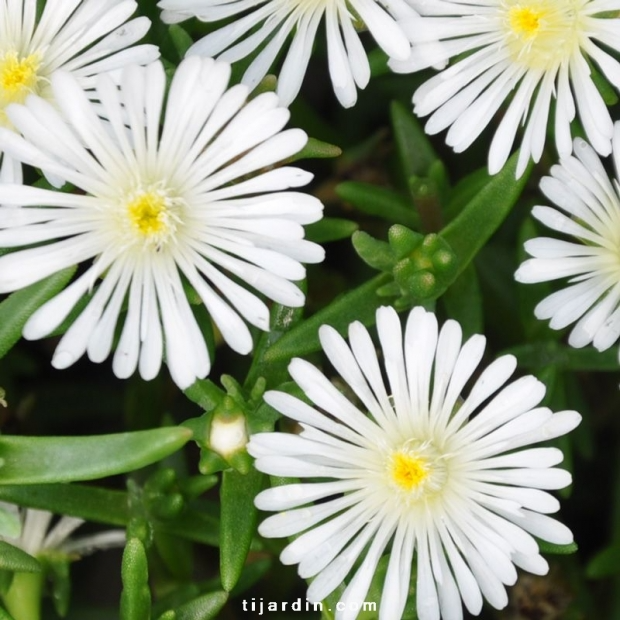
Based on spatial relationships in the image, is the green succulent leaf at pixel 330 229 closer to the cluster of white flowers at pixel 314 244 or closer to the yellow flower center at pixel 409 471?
the cluster of white flowers at pixel 314 244

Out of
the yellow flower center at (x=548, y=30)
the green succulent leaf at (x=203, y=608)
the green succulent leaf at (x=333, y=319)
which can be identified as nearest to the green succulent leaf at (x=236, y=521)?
the green succulent leaf at (x=203, y=608)

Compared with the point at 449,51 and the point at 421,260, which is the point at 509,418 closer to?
the point at 421,260

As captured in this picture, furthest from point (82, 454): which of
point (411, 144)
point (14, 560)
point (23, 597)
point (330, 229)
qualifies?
point (411, 144)

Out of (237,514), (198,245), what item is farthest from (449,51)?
(237,514)

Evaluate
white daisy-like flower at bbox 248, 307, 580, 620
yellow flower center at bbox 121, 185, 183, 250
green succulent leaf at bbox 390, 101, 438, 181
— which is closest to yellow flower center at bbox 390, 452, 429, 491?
white daisy-like flower at bbox 248, 307, 580, 620

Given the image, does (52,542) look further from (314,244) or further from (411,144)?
(411,144)
